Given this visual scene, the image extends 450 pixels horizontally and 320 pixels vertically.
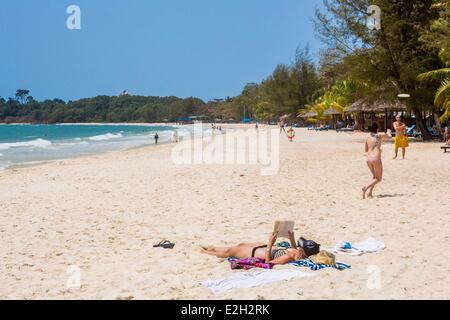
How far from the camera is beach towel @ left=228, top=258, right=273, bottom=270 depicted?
17.2ft

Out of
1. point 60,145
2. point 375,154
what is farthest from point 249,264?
point 60,145

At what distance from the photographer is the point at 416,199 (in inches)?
348

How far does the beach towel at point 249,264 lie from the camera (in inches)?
206

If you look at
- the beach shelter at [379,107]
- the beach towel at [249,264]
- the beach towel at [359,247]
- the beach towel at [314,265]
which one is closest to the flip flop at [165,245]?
the beach towel at [249,264]

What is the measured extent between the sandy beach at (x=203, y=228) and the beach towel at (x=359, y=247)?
0.42ft

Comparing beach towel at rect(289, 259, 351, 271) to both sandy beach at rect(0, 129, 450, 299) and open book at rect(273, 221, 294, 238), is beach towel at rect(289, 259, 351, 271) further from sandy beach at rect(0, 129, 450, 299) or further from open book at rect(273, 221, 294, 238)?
open book at rect(273, 221, 294, 238)

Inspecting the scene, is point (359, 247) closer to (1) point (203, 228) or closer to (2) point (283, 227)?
(2) point (283, 227)

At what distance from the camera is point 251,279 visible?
15.7ft

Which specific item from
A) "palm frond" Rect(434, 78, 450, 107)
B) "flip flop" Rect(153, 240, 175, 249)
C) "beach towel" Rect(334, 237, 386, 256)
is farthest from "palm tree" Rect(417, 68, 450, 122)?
"flip flop" Rect(153, 240, 175, 249)

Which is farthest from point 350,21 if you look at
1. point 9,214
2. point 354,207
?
point 9,214

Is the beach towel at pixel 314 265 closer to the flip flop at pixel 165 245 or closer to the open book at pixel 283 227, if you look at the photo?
the open book at pixel 283 227

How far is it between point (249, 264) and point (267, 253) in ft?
0.77

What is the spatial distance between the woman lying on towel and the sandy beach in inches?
6.9

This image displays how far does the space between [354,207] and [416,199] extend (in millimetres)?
1336
